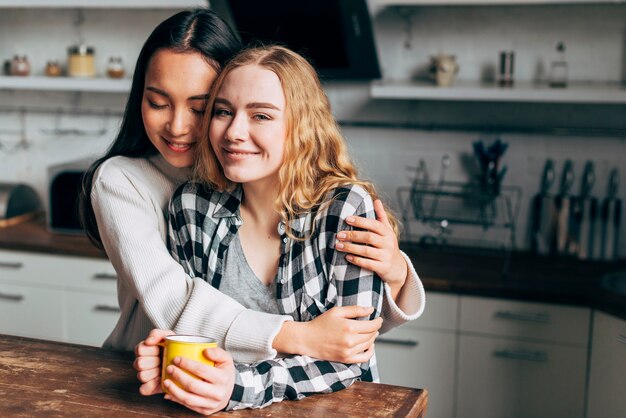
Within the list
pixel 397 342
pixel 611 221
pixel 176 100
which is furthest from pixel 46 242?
pixel 611 221

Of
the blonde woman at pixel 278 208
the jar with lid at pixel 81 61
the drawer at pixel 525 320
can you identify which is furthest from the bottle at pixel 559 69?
the jar with lid at pixel 81 61

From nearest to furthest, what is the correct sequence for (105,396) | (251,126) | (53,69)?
(105,396) → (251,126) → (53,69)

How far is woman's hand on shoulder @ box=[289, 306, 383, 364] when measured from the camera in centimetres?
128

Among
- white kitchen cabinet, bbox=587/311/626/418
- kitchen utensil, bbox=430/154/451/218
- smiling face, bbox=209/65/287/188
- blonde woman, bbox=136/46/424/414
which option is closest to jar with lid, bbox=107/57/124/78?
kitchen utensil, bbox=430/154/451/218

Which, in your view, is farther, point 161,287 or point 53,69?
point 53,69

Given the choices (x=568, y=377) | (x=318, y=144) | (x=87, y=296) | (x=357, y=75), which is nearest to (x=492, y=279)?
(x=568, y=377)

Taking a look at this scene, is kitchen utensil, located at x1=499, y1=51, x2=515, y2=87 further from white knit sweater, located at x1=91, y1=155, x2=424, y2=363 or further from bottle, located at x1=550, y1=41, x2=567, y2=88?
white knit sweater, located at x1=91, y1=155, x2=424, y2=363

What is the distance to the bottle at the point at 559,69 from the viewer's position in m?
2.78

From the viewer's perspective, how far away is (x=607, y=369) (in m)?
2.28

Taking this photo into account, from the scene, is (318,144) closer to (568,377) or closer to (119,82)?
(568,377)

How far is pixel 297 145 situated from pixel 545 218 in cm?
172

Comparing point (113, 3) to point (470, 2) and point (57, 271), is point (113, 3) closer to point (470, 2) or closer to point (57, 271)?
point (57, 271)

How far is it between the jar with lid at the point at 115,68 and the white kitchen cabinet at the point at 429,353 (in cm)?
157

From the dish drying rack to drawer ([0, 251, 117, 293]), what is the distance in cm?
116
